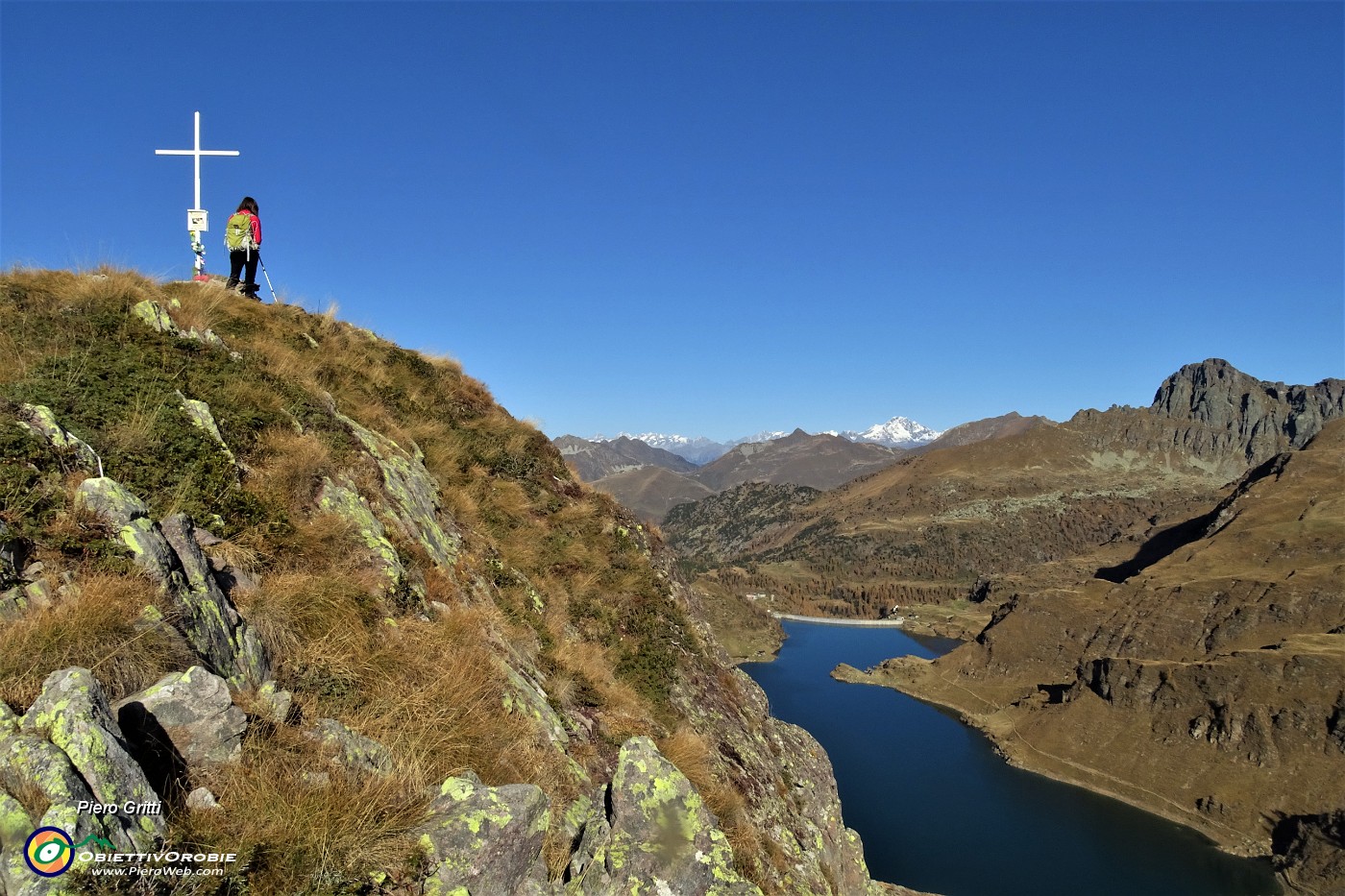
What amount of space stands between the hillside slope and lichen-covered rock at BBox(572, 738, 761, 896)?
3 centimetres

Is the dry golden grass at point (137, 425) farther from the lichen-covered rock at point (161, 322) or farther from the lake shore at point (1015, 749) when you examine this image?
the lake shore at point (1015, 749)

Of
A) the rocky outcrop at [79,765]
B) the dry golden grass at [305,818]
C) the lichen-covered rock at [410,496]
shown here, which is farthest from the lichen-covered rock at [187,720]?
the lichen-covered rock at [410,496]

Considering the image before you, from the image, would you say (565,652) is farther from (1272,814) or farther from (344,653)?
(1272,814)

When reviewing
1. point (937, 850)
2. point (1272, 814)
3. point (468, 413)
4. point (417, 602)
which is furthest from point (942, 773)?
point (417, 602)

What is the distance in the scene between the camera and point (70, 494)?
20.6 ft

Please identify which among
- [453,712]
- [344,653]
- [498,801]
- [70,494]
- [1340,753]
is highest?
[70,494]

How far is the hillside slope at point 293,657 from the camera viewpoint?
181 inches

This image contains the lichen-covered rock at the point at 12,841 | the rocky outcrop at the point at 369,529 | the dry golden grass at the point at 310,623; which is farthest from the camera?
the rocky outcrop at the point at 369,529

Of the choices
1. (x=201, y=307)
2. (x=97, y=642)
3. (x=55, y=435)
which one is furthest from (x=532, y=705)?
(x=201, y=307)

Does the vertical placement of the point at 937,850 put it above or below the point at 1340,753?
below

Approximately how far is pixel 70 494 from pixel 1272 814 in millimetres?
119505

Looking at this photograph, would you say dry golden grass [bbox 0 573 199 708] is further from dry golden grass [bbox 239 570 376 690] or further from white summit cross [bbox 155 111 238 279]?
white summit cross [bbox 155 111 238 279]

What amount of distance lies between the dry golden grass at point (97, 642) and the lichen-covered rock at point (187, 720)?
0.93 feet

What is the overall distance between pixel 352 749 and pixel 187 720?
4.26 ft
